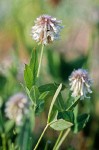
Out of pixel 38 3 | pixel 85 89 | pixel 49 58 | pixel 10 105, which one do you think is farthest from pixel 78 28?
pixel 85 89

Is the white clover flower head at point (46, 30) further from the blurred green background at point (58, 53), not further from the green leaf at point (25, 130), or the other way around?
the green leaf at point (25, 130)

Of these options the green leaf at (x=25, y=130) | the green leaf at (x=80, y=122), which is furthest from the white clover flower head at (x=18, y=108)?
the green leaf at (x=80, y=122)

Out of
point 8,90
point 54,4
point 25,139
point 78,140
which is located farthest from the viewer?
point 54,4

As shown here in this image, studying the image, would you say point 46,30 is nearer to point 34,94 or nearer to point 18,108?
point 34,94

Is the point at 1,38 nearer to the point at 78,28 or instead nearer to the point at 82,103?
the point at 78,28

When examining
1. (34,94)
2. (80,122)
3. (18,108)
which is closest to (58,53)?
(18,108)

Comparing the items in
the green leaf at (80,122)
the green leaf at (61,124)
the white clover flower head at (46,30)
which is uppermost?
the white clover flower head at (46,30)
